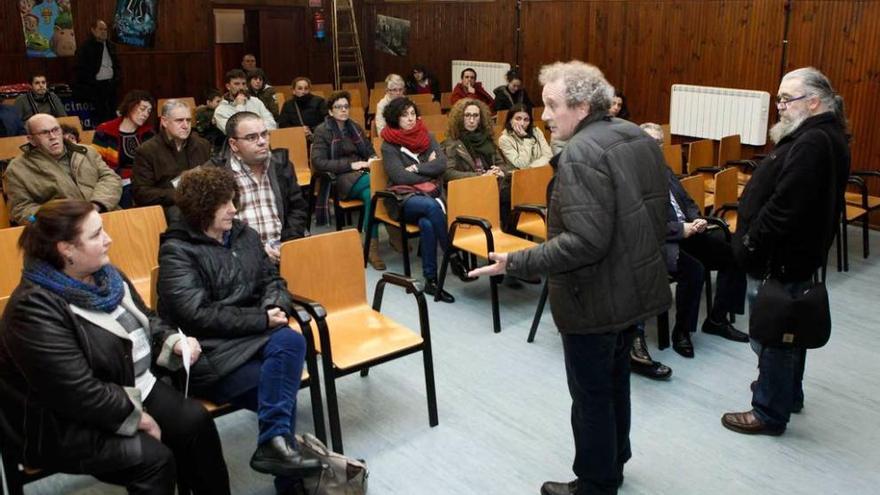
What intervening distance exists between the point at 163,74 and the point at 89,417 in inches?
332

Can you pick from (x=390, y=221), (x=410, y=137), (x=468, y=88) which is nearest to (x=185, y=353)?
(x=390, y=221)

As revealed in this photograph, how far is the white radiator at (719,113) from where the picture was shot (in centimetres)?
685

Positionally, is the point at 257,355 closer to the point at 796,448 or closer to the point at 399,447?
the point at 399,447

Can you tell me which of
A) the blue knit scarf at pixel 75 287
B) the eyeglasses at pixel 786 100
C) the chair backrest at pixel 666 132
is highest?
the eyeglasses at pixel 786 100

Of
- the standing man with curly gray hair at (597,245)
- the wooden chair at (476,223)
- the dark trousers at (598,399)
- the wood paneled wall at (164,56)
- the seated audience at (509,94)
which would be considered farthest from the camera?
the wood paneled wall at (164,56)

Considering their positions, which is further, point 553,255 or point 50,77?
point 50,77

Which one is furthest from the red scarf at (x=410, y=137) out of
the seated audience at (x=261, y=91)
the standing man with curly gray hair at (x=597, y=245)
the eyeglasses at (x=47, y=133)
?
the seated audience at (x=261, y=91)

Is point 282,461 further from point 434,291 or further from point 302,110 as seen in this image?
point 302,110

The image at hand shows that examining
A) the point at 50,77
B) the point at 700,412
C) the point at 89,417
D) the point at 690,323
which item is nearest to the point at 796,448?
the point at 700,412

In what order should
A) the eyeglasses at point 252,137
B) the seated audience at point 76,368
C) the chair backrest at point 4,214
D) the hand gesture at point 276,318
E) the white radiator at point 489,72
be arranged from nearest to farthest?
1. the seated audience at point 76,368
2. the hand gesture at point 276,318
3. the eyeglasses at point 252,137
4. the chair backrest at point 4,214
5. the white radiator at point 489,72

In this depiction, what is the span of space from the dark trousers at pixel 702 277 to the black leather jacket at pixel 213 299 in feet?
6.94

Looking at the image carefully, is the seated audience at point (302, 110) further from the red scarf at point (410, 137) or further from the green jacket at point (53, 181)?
the green jacket at point (53, 181)

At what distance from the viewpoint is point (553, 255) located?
2250mm

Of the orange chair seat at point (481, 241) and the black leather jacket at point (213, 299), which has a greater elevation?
the black leather jacket at point (213, 299)
